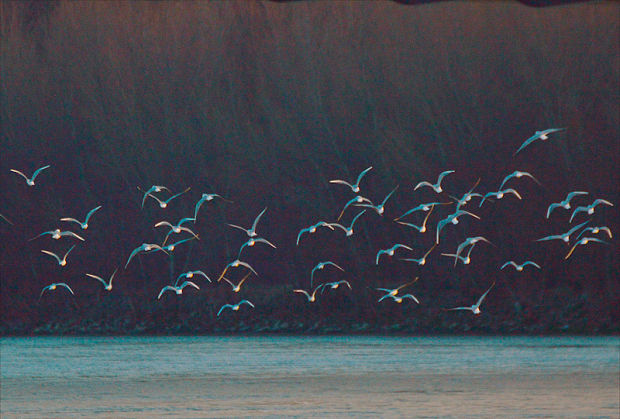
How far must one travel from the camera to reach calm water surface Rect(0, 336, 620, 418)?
7062mm

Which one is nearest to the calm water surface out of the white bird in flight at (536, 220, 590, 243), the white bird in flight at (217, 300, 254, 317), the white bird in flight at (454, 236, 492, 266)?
the white bird in flight at (217, 300, 254, 317)

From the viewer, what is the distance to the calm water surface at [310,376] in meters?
7.06

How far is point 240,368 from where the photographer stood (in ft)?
26.0

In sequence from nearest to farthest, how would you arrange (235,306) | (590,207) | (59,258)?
1. (235,306)
2. (59,258)
3. (590,207)

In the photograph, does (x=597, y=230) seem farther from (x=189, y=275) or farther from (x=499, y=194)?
(x=189, y=275)

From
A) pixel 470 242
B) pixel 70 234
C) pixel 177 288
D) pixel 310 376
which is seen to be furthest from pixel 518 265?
pixel 70 234

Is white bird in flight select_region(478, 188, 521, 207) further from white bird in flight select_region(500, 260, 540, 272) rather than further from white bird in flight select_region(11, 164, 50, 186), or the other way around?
white bird in flight select_region(11, 164, 50, 186)

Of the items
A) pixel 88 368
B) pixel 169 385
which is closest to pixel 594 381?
pixel 169 385

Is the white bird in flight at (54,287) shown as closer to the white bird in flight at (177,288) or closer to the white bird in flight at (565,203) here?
the white bird in flight at (177,288)

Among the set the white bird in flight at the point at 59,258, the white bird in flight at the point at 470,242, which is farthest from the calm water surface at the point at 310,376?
the white bird in flight at the point at 470,242

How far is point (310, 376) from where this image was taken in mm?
7781

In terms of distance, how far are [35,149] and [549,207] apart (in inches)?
171

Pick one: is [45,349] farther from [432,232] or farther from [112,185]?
[432,232]

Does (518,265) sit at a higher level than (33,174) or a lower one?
lower
